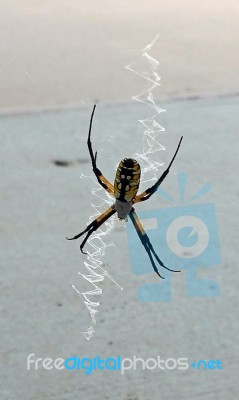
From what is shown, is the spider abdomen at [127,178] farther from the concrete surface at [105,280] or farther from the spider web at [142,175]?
the spider web at [142,175]

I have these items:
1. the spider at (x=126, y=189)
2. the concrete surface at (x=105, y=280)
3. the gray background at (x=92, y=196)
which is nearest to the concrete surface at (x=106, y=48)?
the gray background at (x=92, y=196)

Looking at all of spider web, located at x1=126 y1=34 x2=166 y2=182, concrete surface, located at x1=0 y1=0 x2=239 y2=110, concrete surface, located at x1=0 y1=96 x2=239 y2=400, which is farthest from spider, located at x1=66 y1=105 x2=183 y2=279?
concrete surface, located at x1=0 y1=0 x2=239 y2=110

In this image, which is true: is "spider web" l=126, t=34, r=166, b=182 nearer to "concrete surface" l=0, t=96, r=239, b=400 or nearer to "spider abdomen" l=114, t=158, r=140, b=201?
"concrete surface" l=0, t=96, r=239, b=400

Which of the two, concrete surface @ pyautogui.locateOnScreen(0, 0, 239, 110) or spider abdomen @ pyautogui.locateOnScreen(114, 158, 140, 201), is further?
concrete surface @ pyautogui.locateOnScreen(0, 0, 239, 110)

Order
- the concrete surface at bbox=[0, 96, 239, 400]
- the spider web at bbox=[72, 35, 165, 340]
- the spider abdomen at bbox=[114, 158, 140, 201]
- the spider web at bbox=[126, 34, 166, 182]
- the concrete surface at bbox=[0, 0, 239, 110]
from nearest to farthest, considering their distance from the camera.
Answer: the spider abdomen at bbox=[114, 158, 140, 201] < the concrete surface at bbox=[0, 96, 239, 400] < the spider web at bbox=[72, 35, 165, 340] < the spider web at bbox=[126, 34, 166, 182] < the concrete surface at bbox=[0, 0, 239, 110]

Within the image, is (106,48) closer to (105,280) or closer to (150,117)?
(150,117)

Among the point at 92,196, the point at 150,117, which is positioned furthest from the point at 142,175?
the point at 150,117
